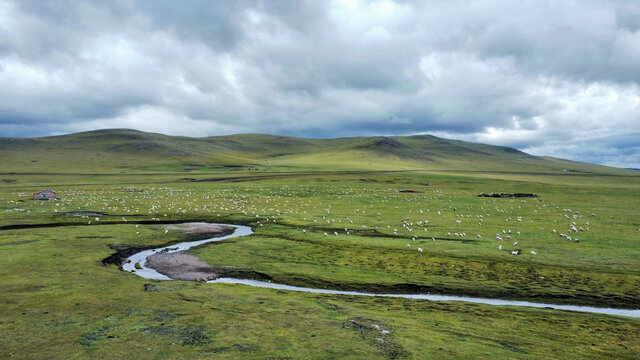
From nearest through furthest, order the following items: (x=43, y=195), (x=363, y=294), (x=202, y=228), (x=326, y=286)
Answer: (x=363, y=294), (x=326, y=286), (x=202, y=228), (x=43, y=195)

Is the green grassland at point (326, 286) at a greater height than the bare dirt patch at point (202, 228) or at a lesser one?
greater

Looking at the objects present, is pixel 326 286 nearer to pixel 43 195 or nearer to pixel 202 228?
pixel 202 228

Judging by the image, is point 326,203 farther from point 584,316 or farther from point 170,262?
point 584,316

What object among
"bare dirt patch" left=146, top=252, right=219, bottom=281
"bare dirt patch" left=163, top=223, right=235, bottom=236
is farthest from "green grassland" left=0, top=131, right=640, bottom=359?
A: "bare dirt patch" left=163, top=223, right=235, bottom=236

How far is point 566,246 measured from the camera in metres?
39.7

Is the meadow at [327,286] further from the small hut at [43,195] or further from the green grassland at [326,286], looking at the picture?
the small hut at [43,195]

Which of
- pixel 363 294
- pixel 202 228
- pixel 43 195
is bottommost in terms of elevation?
pixel 363 294

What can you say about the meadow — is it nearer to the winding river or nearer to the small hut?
the winding river

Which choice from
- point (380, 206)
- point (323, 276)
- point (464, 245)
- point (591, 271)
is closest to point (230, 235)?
point (323, 276)

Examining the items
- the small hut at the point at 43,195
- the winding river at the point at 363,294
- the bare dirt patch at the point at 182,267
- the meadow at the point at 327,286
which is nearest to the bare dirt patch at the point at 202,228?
the meadow at the point at 327,286

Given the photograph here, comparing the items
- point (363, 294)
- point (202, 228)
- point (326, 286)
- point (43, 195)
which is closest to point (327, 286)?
point (326, 286)

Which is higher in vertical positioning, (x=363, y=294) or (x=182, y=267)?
(x=182, y=267)

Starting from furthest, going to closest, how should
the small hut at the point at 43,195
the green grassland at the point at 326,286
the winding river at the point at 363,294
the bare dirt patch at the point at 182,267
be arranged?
the small hut at the point at 43,195
the bare dirt patch at the point at 182,267
the winding river at the point at 363,294
the green grassland at the point at 326,286

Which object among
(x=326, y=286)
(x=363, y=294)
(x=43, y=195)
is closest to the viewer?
(x=363, y=294)
